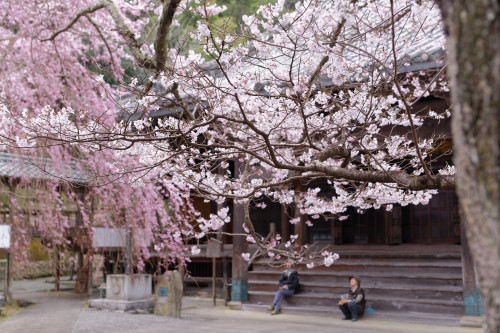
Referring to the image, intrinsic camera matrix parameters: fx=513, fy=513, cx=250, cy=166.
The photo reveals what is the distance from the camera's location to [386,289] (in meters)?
10.5

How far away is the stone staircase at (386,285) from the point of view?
9742 millimetres

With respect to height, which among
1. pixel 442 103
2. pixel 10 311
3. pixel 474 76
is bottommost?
pixel 10 311

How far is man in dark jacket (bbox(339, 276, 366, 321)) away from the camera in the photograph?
9.94 metres

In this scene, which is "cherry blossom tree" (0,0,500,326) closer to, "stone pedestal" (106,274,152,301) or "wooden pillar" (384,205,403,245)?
"wooden pillar" (384,205,403,245)

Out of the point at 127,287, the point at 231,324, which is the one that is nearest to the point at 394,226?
the point at 231,324

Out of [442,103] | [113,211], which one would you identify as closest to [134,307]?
[113,211]

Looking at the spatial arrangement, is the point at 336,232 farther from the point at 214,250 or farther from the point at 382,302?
the point at 382,302

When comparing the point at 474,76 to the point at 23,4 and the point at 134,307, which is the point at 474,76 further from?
the point at 134,307

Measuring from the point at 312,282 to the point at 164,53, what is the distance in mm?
8035

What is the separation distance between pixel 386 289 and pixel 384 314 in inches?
26.7

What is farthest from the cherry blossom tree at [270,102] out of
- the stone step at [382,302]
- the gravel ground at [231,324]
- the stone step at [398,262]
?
the stone step at [398,262]

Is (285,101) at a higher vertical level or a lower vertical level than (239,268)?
higher

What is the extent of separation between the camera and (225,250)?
44.4ft

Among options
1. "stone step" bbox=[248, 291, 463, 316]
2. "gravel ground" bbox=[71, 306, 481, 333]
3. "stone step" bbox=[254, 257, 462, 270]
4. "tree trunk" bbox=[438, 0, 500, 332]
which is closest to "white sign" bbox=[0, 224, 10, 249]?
"gravel ground" bbox=[71, 306, 481, 333]
